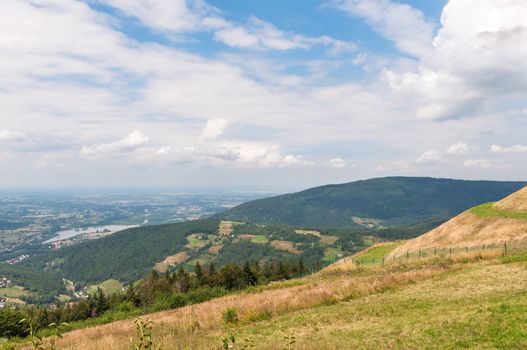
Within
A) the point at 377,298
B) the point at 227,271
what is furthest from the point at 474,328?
the point at 227,271

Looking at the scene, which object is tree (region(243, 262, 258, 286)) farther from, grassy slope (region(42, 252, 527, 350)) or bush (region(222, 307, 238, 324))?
bush (region(222, 307, 238, 324))

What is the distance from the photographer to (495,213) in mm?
49938

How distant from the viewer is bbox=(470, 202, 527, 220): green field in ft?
148

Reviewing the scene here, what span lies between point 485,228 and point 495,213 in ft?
16.4

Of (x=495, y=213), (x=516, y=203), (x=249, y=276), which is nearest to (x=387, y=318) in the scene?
(x=495, y=213)

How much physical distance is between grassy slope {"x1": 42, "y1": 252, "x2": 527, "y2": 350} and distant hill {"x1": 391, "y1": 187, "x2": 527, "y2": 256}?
1783 cm

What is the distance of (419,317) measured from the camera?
48.7 feet

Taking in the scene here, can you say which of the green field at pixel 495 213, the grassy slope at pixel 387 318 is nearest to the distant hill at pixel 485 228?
the green field at pixel 495 213

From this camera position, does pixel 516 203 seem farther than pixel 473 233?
Yes

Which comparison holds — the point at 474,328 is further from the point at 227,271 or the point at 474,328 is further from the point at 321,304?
the point at 227,271

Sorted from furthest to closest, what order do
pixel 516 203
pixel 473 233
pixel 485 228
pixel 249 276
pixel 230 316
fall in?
pixel 249 276, pixel 516 203, pixel 473 233, pixel 485 228, pixel 230 316

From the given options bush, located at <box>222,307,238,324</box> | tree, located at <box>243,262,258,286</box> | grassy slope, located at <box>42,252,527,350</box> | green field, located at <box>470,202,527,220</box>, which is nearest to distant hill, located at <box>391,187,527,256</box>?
green field, located at <box>470,202,527,220</box>

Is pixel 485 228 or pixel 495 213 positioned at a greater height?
pixel 495 213

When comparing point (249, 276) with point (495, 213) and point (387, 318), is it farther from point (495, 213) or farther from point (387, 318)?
point (387, 318)
